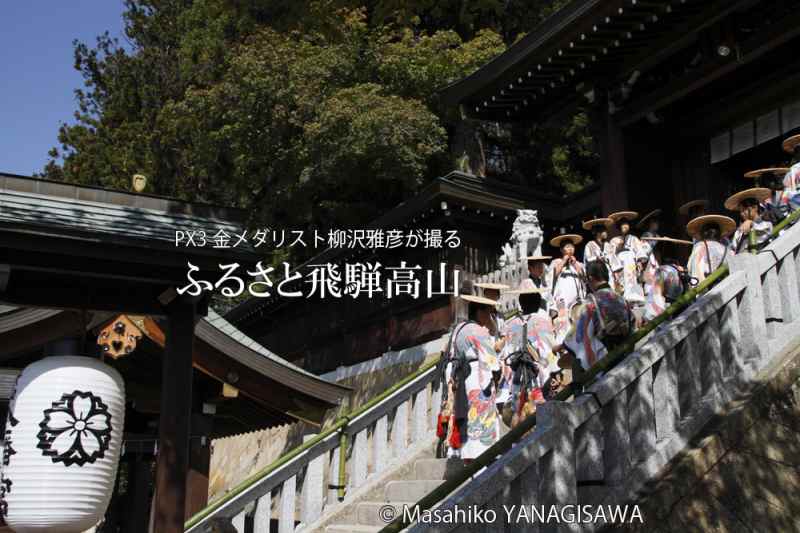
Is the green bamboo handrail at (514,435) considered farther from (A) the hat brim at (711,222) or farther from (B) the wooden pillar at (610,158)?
(B) the wooden pillar at (610,158)

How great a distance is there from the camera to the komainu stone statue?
14.1 m

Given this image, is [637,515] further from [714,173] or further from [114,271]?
[714,173]

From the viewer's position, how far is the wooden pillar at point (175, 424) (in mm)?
6438

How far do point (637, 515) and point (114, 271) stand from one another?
4.51m

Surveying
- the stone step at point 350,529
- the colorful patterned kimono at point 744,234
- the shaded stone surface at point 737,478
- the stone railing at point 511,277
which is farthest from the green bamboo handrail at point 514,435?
the stone railing at point 511,277

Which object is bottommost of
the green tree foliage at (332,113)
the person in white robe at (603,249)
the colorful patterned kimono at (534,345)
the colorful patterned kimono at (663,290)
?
the colorful patterned kimono at (534,345)

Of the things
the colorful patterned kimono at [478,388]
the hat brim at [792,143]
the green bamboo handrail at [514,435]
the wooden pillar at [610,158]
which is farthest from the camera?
the wooden pillar at [610,158]

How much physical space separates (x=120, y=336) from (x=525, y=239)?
7245 mm

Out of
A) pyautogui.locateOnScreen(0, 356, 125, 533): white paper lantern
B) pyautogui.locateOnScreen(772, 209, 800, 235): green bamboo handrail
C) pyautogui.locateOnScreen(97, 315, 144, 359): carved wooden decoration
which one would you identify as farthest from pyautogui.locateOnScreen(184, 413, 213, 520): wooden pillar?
pyautogui.locateOnScreen(772, 209, 800, 235): green bamboo handrail

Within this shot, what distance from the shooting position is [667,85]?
12.5m

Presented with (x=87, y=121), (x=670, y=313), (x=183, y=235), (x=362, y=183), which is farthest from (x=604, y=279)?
(x=87, y=121)

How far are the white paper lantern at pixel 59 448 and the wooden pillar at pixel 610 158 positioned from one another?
937cm

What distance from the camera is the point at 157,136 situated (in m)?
26.9

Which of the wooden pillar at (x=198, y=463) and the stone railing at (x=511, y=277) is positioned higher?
the stone railing at (x=511, y=277)
